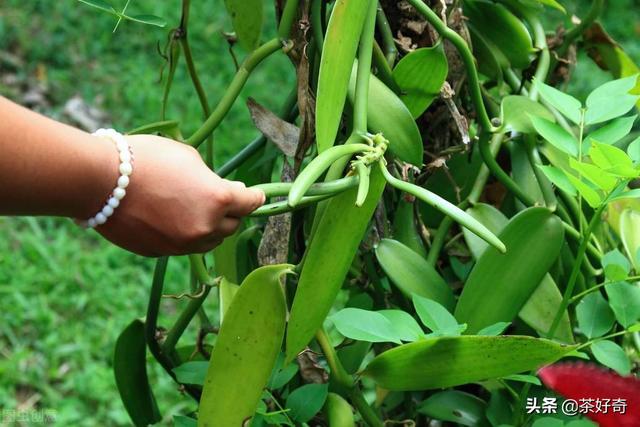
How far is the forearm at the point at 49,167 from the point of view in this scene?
489 millimetres

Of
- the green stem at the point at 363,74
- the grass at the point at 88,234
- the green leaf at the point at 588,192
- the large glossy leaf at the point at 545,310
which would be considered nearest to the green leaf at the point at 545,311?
the large glossy leaf at the point at 545,310

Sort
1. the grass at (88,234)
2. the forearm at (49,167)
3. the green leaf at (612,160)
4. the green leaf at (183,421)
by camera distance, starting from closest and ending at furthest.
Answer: the forearm at (49,167), the green leaf at (612,160), the green leaf at (183,421), the grass at (88,234)

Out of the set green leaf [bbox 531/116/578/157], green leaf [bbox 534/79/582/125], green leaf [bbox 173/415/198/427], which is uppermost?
green leaf [bbox 534/79/582/125]

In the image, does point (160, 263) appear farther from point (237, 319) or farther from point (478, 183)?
point (478, 183)

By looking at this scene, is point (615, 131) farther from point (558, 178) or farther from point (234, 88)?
point (234, 88)

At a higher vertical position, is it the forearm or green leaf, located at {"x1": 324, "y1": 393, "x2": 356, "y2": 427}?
the forearm

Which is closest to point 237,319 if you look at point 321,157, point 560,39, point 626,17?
Answer: point 321,157

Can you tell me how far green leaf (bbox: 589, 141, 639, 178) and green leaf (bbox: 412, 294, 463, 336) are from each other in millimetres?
147

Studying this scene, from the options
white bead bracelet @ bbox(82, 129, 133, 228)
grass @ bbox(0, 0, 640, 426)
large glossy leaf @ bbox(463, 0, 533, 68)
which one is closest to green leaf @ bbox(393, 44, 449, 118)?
large glossy leaf @ bbox(463, 0, 533, 68)

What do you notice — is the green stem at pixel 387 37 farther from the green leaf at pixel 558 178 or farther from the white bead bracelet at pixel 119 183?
the white bead bracelet at pixel 119 183

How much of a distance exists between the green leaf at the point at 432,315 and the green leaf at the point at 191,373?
7.7 inches

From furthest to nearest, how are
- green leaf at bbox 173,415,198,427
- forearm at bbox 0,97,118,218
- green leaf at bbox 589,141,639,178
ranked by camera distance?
green leaf at bbox 173,415,198,427
green leaf at bbox 589,141,639,178
forearm at bbox 0,97,118,218

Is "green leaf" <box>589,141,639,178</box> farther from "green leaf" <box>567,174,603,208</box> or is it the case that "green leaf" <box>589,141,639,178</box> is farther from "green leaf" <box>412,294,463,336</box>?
"green leaf" <box>412,294,463,336</box>

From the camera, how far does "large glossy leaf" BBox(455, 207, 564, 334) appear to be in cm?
68
